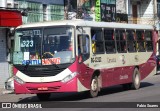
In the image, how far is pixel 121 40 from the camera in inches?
837

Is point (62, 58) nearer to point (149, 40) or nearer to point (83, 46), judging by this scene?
point (83, 46)

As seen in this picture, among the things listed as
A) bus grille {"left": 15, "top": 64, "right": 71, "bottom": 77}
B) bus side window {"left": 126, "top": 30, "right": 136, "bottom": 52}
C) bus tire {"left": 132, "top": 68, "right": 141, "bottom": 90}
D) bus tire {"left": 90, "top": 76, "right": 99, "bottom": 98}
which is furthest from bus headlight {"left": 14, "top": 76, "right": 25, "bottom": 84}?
bus tire {"left": 132, "top": 68, "right": 141, "bottom": 90}

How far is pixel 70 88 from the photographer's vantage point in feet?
56.7

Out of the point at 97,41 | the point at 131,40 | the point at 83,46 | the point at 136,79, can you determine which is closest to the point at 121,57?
the point at 131,40

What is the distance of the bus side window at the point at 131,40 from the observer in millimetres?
21994

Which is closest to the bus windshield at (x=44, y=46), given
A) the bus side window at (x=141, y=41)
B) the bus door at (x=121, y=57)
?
the bus door at (x=121, y=57)

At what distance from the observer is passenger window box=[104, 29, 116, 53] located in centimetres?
1994

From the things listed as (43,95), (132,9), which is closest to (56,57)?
(43,95)

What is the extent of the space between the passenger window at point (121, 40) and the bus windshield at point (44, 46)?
12.7 feet

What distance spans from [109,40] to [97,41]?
1.15 metres

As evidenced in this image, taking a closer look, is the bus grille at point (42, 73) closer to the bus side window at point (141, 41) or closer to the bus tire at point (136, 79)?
the bus tire at point (136, 79)

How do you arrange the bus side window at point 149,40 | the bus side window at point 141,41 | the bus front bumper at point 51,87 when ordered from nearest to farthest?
the bus front bumper at point 51,87, the bus side window at point 141,41, the bus side window at point 149,40

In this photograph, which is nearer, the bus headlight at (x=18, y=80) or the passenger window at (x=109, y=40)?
the bus headlight at (x=18, y=80)

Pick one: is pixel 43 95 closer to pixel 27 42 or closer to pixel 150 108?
pixel 27 42
